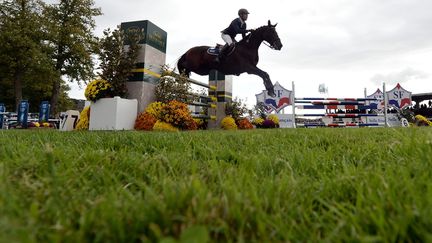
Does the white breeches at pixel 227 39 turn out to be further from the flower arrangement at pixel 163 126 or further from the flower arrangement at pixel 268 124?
the flower arrangement at pixel 163 126

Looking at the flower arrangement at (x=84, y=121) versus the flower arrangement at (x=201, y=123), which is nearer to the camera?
the flower arrangement at (x=84, y=121)

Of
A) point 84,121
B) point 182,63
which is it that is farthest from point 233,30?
point 84,121

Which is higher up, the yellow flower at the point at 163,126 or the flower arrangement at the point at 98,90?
the flower arrangement at the point at 98,90

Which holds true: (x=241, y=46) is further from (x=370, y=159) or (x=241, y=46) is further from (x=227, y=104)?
(x=370, y=159)

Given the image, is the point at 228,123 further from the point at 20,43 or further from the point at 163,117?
the point at 20,43

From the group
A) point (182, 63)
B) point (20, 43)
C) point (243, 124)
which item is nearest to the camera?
point (182, 63)

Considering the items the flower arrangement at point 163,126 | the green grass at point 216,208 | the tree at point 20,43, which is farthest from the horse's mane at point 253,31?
the tree at point 20,43

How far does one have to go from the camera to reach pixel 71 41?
27.8m

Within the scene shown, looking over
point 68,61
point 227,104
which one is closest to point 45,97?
point 68,61

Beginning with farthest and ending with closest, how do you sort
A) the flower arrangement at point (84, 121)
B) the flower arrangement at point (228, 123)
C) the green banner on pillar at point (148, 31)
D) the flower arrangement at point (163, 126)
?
the flower arrangement at point (228, 123) → the green banner on pillar at point (148, 31) → the flower arrangement at point (84, 121) → the flower arrangement at point (163, 126)

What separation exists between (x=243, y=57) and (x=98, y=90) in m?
4.18

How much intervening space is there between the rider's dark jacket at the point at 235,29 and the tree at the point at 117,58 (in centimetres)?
285

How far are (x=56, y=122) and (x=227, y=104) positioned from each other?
44.4ft

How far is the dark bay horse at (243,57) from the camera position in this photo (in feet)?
29.1
